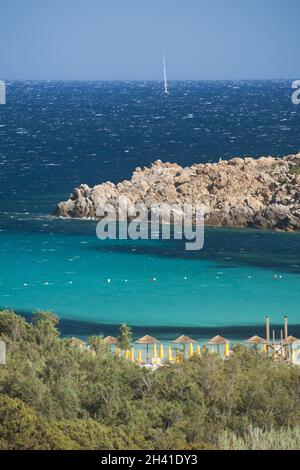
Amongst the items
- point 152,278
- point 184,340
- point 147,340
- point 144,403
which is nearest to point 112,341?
point 147,340

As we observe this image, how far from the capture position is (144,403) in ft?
68.8

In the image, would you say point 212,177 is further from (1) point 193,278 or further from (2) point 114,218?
(1) point 193,278

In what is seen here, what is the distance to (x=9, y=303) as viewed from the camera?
35500 mm

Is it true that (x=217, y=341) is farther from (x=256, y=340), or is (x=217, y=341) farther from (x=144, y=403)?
(x=144, y=403)

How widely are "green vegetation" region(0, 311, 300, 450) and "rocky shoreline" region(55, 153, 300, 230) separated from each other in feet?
80.7

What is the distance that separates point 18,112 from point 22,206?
84167 mm

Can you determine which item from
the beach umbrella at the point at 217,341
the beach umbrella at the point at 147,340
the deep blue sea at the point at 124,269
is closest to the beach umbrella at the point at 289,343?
the beach umbrella at the point at 217,341

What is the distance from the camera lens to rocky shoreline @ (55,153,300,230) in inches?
1914

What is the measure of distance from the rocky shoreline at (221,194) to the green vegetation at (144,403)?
2461cm

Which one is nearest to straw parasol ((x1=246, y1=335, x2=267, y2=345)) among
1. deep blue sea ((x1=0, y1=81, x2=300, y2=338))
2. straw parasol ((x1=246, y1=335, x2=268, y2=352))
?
straw parasol ((x1=246, y1=335, x2=268, y2=352))

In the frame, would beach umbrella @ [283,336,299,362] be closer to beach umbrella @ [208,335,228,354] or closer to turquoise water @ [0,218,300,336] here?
beach umbrella @ [208,335,228,354]

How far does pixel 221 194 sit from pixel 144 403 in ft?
98.0

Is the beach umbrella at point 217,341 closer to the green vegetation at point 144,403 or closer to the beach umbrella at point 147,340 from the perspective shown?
the beach umbrella at point 147,340

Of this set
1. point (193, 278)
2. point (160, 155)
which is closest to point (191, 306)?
point (193, 278)
